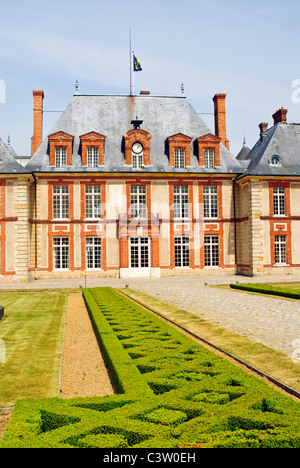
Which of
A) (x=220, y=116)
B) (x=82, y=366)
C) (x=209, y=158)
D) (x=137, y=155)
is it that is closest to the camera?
(x=82, y=366)

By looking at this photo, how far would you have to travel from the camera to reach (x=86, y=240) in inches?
1191

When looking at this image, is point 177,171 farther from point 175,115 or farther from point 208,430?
point 208,430

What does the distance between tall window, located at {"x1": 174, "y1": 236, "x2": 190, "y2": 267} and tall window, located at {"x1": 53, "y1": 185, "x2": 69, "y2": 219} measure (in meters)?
8.15

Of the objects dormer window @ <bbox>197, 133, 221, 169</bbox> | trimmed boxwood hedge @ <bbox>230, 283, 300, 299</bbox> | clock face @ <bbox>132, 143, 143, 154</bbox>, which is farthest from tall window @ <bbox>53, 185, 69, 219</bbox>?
trimmed boxwood hedge @ <bbox>230, 283, 300, 299</bbox>

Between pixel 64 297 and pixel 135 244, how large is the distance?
12516 millimetres

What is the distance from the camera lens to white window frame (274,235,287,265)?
3028cm

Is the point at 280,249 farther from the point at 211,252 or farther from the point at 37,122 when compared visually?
the point at 37,122

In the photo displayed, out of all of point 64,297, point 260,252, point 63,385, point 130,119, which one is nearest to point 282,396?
point 63,385

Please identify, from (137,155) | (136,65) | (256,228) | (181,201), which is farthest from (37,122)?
(256,228)

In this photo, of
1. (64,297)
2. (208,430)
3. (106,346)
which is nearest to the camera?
(208,430)

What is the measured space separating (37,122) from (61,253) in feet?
34.6

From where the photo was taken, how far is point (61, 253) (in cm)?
3000

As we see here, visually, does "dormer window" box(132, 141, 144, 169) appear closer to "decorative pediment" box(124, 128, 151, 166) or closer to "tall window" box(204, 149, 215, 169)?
"decorative pediment" box(124, 128, 151, 166)

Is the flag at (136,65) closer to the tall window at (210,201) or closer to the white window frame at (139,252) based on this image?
the tall window at (210,201)
